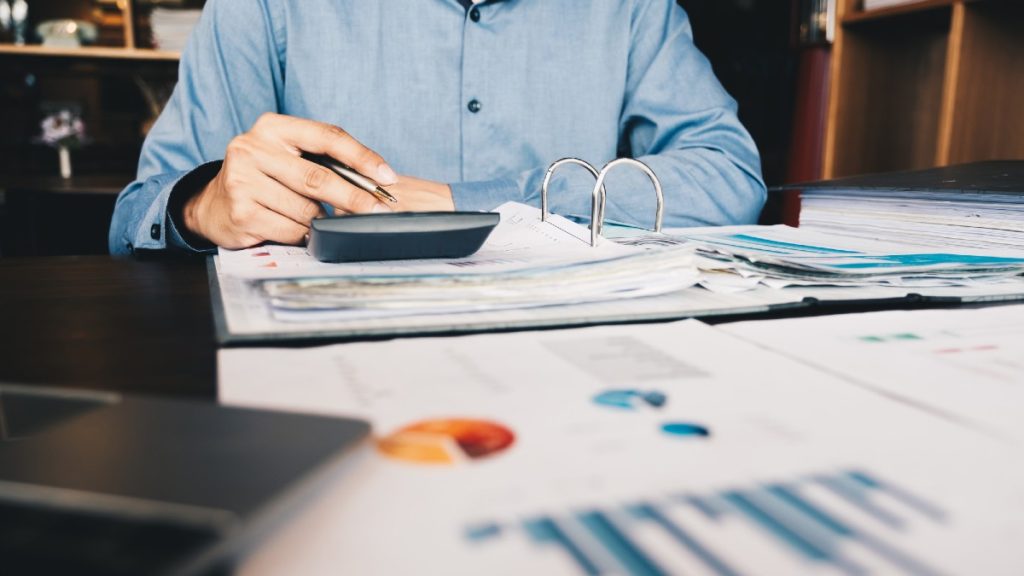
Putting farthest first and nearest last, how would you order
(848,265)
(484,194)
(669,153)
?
(669,153) → (484,194) → (848,265)

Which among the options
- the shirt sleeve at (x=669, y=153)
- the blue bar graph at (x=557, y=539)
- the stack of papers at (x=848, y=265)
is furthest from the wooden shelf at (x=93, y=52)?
the blue bar graph at (x=557, y=539)

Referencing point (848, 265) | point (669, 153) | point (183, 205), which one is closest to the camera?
point (848, 265)

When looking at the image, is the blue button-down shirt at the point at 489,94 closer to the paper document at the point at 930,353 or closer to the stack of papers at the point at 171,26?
the paper document at the point at 930,353

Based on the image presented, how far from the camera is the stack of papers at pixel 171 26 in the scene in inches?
106

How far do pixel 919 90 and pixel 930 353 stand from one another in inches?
81.1

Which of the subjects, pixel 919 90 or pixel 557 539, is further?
pixel 919 90

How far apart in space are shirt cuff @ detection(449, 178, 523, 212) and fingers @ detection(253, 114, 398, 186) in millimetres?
203

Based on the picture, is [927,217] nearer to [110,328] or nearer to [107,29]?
[110,328]

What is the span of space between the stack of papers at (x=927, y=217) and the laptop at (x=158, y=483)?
2.36 feet

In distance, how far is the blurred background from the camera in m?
1.76

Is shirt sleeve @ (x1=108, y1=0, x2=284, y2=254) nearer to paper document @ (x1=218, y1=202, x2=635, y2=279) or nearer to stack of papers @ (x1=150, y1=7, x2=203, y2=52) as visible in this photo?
paper document @ (x1=218, y1=202, x2=635, y2=279)

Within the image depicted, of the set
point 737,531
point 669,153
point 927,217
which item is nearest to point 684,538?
point 737,531

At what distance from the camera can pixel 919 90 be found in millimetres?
2123

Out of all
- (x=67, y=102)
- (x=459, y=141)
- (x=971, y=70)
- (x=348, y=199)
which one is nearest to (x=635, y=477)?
(x=348, y=199)
